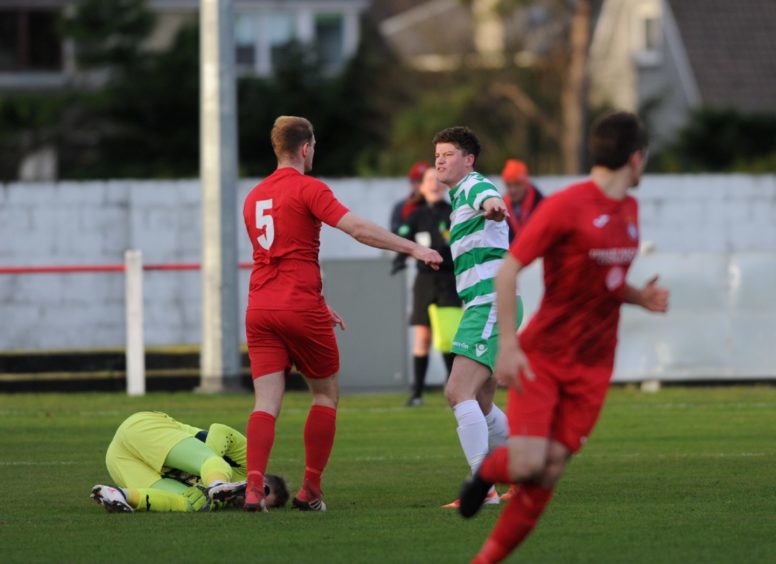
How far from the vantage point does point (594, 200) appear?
6406 millimetres

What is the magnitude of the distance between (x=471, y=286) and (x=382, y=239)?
0.98 meters

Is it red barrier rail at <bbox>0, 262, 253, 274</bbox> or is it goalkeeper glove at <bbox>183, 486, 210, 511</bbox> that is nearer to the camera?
goalkeeper glove at <bbox>183, 486, 210, 511</bbox>

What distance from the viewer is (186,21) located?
2096 inches

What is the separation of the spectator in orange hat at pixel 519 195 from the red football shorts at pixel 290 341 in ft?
24.1

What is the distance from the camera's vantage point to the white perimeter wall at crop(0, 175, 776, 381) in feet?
57.4

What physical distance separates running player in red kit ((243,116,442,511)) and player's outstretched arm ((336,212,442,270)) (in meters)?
0.11

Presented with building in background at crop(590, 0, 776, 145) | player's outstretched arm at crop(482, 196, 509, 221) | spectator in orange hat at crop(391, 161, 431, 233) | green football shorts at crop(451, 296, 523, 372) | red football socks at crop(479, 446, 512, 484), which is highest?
building in background at crop(590, 0, 776, 145)

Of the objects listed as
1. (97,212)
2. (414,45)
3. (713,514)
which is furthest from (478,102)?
(713,514)

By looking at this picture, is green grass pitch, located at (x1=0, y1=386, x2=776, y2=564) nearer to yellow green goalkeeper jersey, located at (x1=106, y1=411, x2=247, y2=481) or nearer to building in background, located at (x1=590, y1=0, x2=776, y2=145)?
yellow green goalkeeper jersey, located at (x1=106, y1=411, x2=247, y2=481)

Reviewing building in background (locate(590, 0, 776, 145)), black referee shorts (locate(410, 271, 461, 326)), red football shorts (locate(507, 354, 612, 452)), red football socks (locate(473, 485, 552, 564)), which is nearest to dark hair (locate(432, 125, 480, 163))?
red football shorts (locate(507, 354, 612, 452))

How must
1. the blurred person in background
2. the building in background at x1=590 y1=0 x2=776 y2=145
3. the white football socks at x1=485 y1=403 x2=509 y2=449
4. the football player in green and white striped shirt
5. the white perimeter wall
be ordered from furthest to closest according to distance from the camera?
the building in background at x1=590 y1=0 x2=776 y2=145
the white perimeter wall
the blurred person in background
the white football socks at x1=485 y1=403 x2=509 y2=449
the football player in green and white striped shirt

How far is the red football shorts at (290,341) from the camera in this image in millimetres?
8555

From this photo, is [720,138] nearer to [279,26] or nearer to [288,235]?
[279,26]

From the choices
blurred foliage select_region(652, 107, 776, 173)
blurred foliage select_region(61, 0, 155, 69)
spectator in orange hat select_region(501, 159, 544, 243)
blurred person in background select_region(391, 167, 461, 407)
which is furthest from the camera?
blurred foliage select_region(61, 0, 155, 69)
